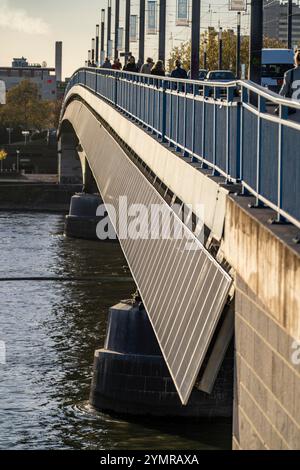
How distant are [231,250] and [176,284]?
4485 mm

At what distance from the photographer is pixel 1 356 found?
36312mm

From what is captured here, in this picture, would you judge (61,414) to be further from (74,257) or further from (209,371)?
(74,257)

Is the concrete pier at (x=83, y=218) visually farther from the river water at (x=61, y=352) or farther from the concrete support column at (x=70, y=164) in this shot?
the concrete support column at (x=70, y=164)

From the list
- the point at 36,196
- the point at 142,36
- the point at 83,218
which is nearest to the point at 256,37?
the point at 142,36

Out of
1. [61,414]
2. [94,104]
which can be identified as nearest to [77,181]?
[94,104]

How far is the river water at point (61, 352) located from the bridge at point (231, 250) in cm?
337

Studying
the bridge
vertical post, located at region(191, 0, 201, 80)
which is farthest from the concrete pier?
the bridge

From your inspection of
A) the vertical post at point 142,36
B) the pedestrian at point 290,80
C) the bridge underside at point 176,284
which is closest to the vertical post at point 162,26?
the vertical post at point 142,36

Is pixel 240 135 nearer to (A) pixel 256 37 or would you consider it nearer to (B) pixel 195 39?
(A) pixel 256 37

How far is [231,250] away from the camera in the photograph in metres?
13.7

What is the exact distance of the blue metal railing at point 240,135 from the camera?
471 inches

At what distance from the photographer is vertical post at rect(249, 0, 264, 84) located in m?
22.2

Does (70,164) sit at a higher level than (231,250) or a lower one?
lower
